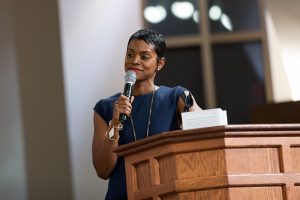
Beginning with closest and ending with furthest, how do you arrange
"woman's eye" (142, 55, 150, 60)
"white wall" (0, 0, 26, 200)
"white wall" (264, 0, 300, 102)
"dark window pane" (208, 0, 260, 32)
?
"woman's eye" (142, 55, 150, 60)
"white wall" (0, 0, 26, 200)
"white wall" (264, 0, 300, 102)
"dark window pane" (208, 0, 260, 32)

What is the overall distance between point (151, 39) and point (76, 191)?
1.67m

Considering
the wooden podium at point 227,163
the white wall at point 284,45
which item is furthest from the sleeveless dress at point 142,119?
the white wall at point 284,45

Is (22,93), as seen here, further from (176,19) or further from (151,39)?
(151,39)

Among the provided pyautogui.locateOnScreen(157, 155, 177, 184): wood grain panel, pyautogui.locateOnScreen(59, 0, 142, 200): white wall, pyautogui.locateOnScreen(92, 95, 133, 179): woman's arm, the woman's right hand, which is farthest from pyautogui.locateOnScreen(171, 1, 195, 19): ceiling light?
pyautogui.locateOnScreen(157, 155, 177, 184): wood grain panel

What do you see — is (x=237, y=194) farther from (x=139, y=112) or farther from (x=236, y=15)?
(x=236, y=15)

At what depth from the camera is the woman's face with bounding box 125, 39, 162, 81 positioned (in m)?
3.93

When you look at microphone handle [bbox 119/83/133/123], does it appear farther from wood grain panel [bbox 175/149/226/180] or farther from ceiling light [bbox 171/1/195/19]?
ceiling light [bbox 171/1/195/19]

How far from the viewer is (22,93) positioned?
18.7 ft

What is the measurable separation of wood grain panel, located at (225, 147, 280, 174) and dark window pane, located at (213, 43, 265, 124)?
244 cm

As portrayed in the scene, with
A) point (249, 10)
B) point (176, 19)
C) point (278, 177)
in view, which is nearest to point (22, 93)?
point (176, 19)

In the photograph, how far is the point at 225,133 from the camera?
11.0ft

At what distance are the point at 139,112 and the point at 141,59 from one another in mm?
222

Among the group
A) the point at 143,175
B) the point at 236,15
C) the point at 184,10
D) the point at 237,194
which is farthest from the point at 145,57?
the point at 236,15

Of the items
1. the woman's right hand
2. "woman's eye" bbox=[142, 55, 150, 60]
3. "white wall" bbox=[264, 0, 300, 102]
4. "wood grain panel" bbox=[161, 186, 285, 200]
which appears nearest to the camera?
"wood grain panel" bbox=[161, 186, 285, 200]
